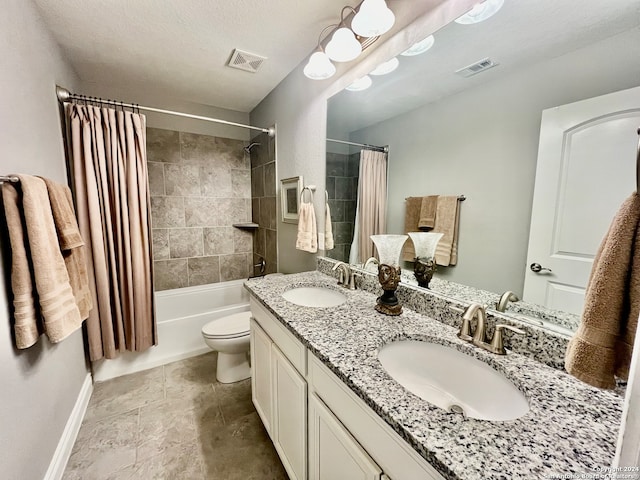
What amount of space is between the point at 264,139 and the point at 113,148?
4.06ft

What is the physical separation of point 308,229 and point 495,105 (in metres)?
1.21

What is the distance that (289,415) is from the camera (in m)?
1.12

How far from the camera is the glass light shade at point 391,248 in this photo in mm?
1258

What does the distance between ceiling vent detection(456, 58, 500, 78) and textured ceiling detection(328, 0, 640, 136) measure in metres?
0.01

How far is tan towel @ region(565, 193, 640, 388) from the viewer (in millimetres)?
428

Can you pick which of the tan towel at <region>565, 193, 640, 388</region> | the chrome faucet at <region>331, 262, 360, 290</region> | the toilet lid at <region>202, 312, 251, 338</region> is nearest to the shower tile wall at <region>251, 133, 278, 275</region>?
the toilet lid at <region>202, 312, 251, 338</region>

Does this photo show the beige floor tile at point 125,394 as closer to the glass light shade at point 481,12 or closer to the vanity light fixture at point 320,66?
the vanity light fixture at point 320,66

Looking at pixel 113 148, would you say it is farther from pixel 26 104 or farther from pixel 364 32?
pixel 364 32

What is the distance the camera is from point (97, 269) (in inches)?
72.7

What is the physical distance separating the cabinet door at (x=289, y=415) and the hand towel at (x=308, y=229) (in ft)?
2.48

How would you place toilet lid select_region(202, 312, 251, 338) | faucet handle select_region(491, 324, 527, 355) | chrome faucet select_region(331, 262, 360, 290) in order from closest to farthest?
faucet handle select_region(491, 324, 527, 355), chrome faucet select_region(331, 262, 360, 290), toilet lid select_region(202, 312, 251, 338)

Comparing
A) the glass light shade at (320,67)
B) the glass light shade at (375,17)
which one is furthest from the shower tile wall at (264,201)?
the glass light shade at (375,17)

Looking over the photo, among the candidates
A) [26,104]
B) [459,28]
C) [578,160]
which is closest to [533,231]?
[578,160]

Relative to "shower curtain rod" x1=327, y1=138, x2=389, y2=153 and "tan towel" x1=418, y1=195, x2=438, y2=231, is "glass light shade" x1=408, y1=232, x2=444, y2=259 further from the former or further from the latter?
"shower curtain rod" x1=327, y1=138, x2=389, y2=153
